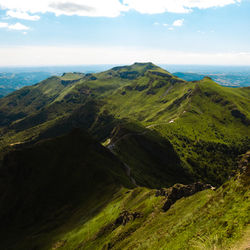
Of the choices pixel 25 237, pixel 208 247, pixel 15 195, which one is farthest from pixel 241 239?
pixel 15 195

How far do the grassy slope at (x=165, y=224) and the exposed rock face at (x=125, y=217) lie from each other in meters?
1.57

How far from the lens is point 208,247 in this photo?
83.1 feet

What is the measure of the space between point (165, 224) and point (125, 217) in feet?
84.7

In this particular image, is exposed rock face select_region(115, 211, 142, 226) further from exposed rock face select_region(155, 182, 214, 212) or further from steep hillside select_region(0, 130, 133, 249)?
steep hillside select_region(0, 130, 133, 249)

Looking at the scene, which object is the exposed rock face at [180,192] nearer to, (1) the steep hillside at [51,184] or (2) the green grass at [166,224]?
(2) the green grass at [166,224]

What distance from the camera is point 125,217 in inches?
2751

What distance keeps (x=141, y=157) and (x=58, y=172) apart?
90.6 metres

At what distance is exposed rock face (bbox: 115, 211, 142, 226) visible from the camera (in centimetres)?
6688

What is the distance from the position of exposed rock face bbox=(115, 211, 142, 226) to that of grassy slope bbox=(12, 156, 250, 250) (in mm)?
1566

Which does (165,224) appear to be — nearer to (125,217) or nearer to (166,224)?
(166,224)

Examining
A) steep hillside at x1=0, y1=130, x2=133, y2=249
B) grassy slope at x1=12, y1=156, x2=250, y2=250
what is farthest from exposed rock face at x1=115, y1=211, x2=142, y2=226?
steep hillside at x1=0, y1=130, x2=133, y2=249

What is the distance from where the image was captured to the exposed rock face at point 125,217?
66.9 meters

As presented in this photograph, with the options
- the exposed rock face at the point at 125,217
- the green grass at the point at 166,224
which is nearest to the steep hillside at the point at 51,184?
the green grass at the point at 166,224

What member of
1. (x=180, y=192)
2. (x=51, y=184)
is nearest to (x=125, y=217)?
(x=180, y=192)
